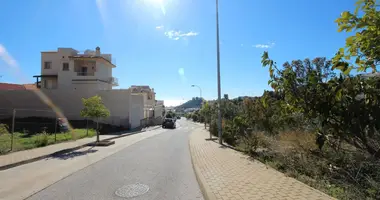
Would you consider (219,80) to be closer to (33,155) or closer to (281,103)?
(33,155)

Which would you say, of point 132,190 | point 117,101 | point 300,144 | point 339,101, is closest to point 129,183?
point 132,190

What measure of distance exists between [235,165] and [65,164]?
661cm

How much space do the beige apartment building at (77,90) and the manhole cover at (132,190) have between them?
92.9ft

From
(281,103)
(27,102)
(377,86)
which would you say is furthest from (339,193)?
(27,102)

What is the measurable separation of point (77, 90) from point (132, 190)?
31771 mm

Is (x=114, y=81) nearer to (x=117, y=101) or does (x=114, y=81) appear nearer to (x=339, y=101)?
(x=117, y=101)

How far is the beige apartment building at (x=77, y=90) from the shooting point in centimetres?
3488

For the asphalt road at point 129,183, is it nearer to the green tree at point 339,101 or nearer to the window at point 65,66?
the green tree at point 339,101

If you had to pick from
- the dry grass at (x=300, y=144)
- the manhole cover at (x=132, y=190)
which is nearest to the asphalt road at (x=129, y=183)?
the manhole cover at (x=132, y=190)

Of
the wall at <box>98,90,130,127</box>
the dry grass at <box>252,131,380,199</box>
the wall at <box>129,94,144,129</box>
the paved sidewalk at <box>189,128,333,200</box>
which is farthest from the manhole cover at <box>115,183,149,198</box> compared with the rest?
the wall at <box>129,94,144,129</box>

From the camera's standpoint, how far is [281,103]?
3.99m

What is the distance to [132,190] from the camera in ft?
21.6

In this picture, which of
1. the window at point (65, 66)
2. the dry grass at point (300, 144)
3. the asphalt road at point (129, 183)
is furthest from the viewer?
the window at point (65, 66)

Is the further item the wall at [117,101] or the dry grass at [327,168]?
the wall at [117,101]
